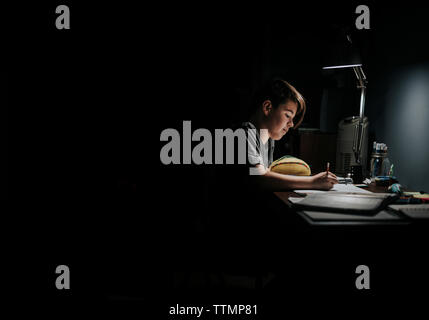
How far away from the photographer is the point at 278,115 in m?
2.50

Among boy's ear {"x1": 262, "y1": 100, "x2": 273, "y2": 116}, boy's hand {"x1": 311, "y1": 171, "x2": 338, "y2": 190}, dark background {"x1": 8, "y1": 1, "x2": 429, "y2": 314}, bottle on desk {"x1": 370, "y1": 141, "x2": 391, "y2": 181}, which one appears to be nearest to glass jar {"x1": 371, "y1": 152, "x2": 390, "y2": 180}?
bottle on desk {"x1": 370, "y1": 141, "x2": 391, "y2": 181}

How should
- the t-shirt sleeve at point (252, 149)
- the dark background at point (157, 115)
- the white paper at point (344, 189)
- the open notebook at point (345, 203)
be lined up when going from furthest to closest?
the dark background at point (157, 115) → the t-shirt sleeve at point (252, 149) → the white paper at point (344, 189) → the open notebook at point (345, 203)

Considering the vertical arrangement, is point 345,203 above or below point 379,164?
below

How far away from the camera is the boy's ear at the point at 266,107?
249 cm

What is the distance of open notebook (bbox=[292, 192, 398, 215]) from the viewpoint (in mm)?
1436

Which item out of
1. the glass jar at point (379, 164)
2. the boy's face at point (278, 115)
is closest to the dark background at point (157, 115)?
the glass jar at point (379, 164)

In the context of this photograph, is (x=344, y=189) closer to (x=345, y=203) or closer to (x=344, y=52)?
(x=345, y=203)

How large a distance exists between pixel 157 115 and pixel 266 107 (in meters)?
1.24

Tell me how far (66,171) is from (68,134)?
32 centimetres

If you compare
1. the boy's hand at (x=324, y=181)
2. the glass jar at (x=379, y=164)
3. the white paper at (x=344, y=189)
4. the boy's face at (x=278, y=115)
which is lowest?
the white paper at (x=344, y=189)

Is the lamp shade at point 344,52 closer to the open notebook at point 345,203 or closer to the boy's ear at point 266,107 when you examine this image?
the boy's ear at point 266,107

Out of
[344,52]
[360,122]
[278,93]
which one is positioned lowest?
[360,122]

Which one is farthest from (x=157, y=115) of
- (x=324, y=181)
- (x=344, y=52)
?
(x=324, y=181)

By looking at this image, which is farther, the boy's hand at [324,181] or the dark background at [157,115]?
the dark background at [157,115]
